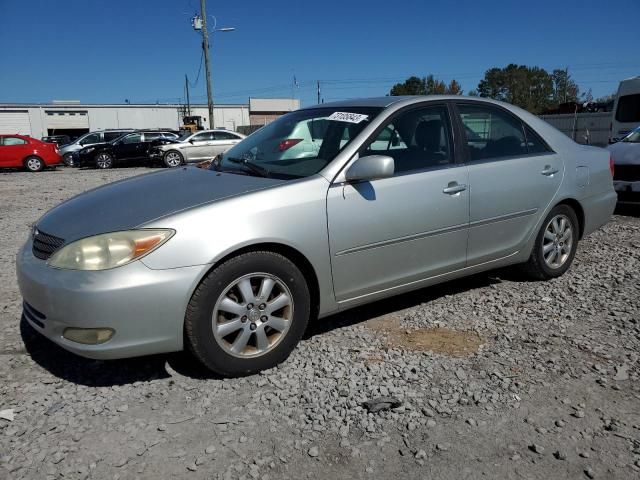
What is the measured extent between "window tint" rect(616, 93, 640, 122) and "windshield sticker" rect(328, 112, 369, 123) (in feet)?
39.4

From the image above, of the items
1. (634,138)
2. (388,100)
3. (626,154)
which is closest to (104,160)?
(634,138)

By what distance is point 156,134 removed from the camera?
22312 millimetres

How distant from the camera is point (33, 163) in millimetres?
20688

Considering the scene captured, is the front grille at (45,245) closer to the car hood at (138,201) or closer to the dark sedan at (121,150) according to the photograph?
the car hood at (138,201)

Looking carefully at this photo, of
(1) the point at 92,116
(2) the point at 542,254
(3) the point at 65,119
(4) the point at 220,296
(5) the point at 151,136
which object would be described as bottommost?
(2) the point at 542,254

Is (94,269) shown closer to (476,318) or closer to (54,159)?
(476,318)

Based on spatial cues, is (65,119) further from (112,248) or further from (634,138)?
(112,248)

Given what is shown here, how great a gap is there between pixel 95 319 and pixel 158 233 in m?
0.52

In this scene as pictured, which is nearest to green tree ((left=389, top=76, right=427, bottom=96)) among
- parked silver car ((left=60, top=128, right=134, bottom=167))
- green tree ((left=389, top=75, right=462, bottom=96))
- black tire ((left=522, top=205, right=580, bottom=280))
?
green tree ((left=389, top=75, right=462, bottom=96))

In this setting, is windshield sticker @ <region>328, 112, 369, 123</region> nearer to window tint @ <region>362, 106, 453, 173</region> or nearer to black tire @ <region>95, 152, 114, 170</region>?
window tint @ <region>362, 106, 453, 173</region>

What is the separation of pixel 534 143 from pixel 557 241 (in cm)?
88

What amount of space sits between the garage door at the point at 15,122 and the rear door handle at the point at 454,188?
64.3 meters

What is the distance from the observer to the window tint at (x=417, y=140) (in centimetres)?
359

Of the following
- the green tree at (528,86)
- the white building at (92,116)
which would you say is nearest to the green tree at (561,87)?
the green tree at (528,86)
